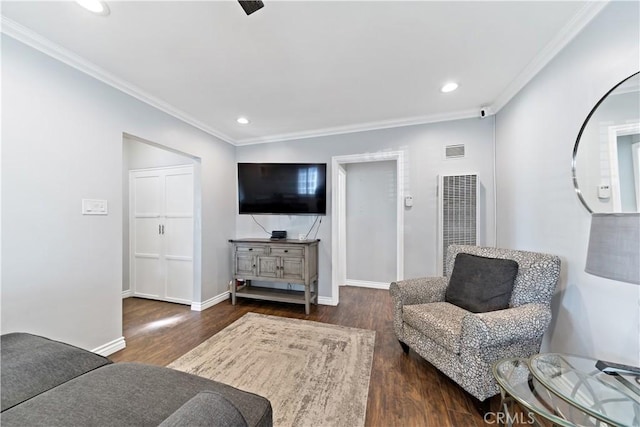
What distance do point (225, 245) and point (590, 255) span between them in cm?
372

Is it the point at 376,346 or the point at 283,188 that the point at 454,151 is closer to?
the point at 283,188

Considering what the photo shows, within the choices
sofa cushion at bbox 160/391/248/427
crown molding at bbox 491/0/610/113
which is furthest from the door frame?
sofa cushion at bbox 160/391/248/427

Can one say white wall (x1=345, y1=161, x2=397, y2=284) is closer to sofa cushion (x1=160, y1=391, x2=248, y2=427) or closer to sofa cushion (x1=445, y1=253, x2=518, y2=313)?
sofa cushion (x1=445, y1=253, x2=518, y2=313)

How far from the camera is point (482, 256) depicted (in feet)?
6.86

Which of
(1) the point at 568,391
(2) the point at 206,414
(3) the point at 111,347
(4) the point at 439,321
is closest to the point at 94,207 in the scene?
(3) the point at 111,347

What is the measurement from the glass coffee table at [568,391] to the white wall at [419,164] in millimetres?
1815

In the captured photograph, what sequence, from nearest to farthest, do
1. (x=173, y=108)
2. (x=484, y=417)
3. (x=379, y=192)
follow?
(x=484, y=417)
(x=173, y=108)
(x=379, y=192)

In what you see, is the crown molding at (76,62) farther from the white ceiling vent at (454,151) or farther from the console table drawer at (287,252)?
the white ceiling vent at (454,151)

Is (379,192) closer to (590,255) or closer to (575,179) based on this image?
(575,179)

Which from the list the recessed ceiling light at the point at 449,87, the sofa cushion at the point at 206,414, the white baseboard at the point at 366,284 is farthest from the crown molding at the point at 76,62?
the white baseboard at the point at 366,284

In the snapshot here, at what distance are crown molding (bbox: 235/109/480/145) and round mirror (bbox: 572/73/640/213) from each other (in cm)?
150

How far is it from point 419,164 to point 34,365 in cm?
338

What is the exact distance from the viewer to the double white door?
350 centimetres

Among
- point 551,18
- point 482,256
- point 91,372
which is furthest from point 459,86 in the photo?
point 91,372
